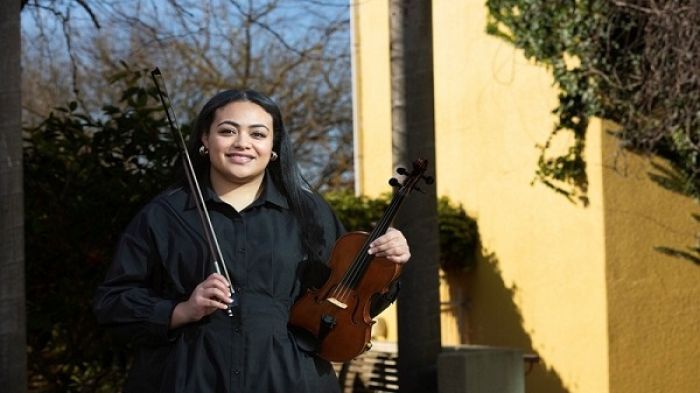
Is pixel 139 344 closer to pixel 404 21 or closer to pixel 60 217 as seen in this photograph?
pixel 404 21

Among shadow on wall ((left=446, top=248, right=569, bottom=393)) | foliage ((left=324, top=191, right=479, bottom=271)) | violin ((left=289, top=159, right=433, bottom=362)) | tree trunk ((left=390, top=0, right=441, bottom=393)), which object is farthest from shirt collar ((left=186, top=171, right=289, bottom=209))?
foliage ((left=324, top=191, right=479, bottom=271))

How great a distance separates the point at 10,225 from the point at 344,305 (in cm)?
158

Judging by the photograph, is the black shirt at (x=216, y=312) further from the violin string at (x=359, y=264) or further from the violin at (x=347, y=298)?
the violin string at (x=359, y=264)

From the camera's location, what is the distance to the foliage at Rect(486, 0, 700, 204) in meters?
9.28

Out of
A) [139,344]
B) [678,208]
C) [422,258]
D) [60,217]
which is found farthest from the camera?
[678,208]

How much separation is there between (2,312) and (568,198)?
6.50 meters

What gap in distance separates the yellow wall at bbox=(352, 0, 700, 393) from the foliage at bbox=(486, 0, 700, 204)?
0.18m

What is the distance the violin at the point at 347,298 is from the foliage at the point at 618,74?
5764 mm

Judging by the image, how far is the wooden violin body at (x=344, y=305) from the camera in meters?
3.55

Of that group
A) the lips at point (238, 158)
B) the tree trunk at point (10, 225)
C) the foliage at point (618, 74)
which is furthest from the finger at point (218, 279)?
the foliage at point (618, 74)

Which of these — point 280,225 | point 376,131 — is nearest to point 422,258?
point 280,225

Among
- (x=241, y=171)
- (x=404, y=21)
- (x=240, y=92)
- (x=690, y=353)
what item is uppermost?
(x=404, y=21)

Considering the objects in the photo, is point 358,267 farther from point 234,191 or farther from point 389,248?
point 234,191

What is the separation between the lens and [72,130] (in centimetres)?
693
